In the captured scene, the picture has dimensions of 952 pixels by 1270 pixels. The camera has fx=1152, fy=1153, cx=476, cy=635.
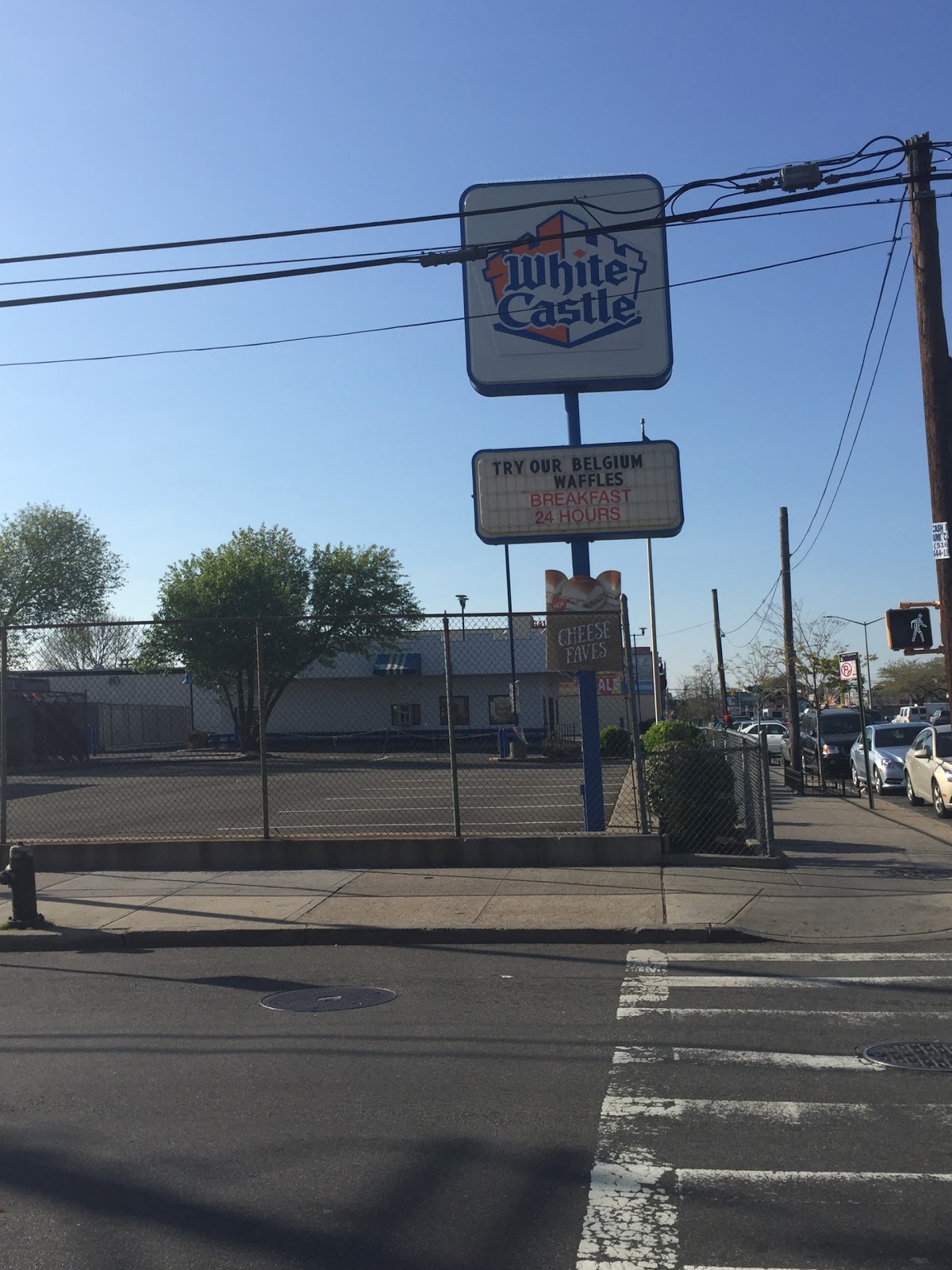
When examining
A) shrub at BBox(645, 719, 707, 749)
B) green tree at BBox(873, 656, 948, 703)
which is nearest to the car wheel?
shrub at BBox(645, 719, 707, 749)

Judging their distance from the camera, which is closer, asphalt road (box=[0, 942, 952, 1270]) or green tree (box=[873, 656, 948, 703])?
asphalt road (box=[0, 942, 952, 1270])

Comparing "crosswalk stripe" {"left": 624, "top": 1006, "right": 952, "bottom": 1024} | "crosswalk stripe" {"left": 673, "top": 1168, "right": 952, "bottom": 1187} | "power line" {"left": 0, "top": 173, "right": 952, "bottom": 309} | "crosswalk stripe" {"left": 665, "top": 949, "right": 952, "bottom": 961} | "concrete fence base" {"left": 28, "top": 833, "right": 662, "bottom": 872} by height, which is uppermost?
"power line" {"left": 0, "top": 173, "right": 952, "bottom": 309}

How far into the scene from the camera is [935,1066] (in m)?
5.84

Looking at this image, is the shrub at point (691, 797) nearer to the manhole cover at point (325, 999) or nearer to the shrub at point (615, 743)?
the manhole cover at point (325, 999)

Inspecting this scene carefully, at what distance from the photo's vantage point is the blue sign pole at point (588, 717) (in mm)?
13195

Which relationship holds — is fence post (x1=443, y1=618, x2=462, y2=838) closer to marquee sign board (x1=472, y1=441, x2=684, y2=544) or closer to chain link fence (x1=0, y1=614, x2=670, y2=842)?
chain link fence (x1=0, y1=614, x2=670, y2=842)

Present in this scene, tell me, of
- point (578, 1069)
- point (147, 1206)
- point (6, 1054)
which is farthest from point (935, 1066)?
point (6, 1054)

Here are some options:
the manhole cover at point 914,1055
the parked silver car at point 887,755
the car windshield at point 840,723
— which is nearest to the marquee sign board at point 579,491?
the manhole cover at point 914,1055

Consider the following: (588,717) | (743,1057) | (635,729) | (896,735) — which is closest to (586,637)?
(588,717)

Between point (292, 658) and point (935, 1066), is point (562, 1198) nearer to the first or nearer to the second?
point (935, 1066)

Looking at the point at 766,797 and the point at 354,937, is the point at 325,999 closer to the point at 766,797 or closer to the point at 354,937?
the point at 354,937

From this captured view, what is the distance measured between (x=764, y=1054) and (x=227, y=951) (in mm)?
4819

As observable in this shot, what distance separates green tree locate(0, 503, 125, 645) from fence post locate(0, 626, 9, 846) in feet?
133

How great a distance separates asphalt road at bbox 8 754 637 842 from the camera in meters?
14.7
